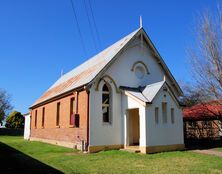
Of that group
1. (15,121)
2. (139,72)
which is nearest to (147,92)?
(139,72)

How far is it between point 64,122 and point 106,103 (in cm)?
485

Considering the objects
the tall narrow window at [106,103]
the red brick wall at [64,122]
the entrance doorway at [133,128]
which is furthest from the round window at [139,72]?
the red brick wall at [64,122]

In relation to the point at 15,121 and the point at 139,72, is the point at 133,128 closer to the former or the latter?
the point at 139,72

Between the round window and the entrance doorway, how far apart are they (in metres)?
2.61

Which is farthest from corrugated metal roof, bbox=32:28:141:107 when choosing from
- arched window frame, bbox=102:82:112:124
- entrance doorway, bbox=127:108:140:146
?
entrance doorway, bbox=127:108:140:146

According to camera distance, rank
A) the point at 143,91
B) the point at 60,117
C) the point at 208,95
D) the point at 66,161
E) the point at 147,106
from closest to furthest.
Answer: the point at 66,161, the point at 147,106, the point at 143,91, the point at 208,95, the point at 60,117

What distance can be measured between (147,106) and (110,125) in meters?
3.11

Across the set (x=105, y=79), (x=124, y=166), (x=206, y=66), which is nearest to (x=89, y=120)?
(x=105, y=79)

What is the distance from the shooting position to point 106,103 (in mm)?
17609

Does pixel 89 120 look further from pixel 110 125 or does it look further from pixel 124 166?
pixel 124 166

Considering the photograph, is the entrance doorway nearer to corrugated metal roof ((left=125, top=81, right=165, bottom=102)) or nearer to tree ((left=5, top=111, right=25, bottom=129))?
corrugated metal roof ((left=125, top=81, right=165, bottom=102))

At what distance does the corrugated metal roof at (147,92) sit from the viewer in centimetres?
1610

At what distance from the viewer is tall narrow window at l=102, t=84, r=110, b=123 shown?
1744 cm

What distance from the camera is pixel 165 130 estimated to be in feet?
54.1
